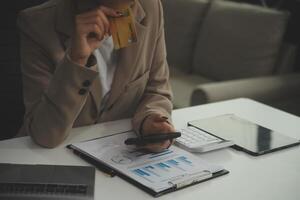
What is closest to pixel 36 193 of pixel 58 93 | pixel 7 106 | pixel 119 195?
pixel 119 195

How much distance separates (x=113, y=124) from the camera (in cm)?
131

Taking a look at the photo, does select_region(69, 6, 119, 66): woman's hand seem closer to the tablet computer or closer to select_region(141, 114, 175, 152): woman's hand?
select_region(141, 114, 175, 152): woman's hand

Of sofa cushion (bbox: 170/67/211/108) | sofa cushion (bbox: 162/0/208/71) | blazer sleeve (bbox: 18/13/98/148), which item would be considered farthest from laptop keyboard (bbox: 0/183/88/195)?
sofa cushion (bbox: 162/0/208/71)

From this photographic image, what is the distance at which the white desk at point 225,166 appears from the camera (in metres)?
0.95

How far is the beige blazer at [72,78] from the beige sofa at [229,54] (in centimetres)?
91

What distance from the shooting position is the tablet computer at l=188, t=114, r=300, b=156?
47.2 inches

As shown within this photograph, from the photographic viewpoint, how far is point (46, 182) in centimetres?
93

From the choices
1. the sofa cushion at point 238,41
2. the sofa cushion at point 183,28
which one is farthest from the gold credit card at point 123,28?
the sofa cushion at point 183,28

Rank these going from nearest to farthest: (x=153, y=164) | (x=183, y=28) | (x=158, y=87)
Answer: (x=153, y=164) < (x=158, y=87) < (x=183, y=28)

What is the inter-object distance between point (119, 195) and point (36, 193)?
16 cm

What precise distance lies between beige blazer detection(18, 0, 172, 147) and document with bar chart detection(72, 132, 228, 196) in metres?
0.11

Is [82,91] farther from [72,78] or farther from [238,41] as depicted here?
[238,41]

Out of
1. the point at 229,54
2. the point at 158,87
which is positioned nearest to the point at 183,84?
the point at 229,54

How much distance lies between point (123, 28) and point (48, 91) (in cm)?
24
